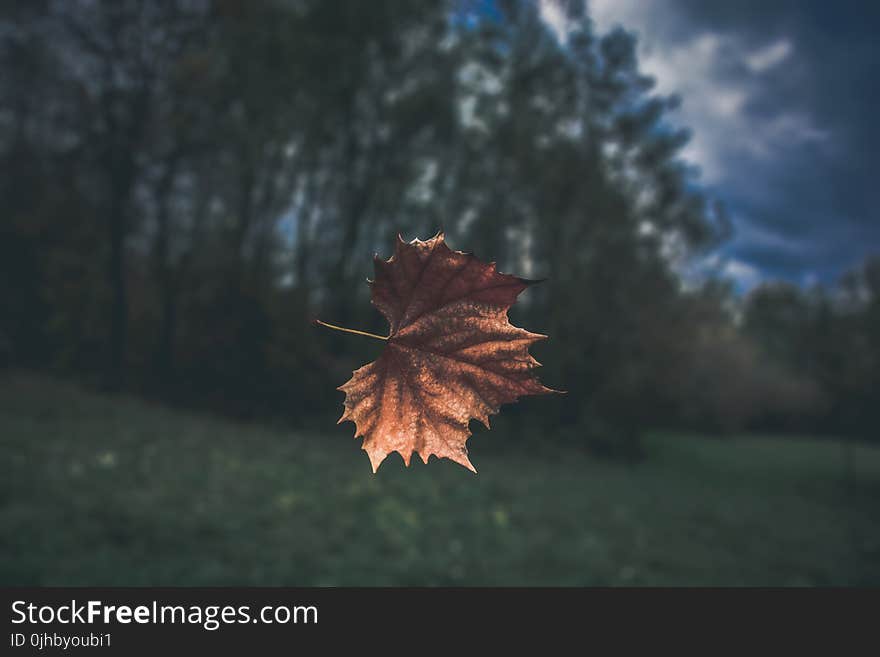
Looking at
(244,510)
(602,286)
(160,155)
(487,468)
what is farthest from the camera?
(602,286)

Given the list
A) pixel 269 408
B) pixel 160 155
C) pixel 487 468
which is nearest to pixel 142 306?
pixel 160 155

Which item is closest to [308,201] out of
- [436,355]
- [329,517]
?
[329,517]

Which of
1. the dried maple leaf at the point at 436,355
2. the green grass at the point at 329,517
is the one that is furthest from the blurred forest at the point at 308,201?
the dried maple leaf at the point at 436,355

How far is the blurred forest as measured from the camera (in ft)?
47.5

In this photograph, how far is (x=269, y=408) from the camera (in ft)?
48.3

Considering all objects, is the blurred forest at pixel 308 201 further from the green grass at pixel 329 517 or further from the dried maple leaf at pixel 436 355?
the dried maple leaf at pixel 436 355

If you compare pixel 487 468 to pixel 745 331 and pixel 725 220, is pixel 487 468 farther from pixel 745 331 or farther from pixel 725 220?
pixel 745 331

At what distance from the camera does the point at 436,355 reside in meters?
0.41

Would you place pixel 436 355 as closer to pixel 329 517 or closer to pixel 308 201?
pixel 329 517

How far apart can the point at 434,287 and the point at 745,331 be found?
174ft

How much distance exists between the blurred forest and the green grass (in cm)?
248

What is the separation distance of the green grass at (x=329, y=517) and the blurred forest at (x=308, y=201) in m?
2.48

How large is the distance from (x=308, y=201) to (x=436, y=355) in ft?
75.5

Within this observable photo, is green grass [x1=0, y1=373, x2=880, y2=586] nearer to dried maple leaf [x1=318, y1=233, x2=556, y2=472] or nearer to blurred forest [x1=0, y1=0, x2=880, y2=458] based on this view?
blurred forest [x1=0, y1=0, x2=880, y2=458]
